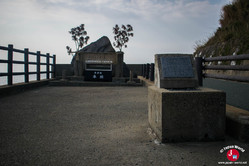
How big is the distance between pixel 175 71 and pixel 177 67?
0.09 meters

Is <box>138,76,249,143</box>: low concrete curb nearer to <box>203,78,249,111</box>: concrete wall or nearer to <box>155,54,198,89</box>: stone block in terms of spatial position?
<box>155,54,198,89</box>: stone block

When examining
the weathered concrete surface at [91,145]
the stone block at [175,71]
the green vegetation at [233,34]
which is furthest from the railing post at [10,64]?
the green vegetation at [233,34]

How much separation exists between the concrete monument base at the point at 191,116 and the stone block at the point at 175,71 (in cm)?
52

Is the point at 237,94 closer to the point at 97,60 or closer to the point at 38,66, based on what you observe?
the point at 38,66

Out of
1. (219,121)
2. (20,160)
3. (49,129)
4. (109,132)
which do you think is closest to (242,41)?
(219,121)

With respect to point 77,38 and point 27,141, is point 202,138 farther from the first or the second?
point 77,38

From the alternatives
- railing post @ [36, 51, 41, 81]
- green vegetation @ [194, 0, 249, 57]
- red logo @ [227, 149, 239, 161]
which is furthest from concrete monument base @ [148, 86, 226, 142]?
railing post @ [36, 51, 41, 81]

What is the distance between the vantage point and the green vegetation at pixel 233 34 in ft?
21.4

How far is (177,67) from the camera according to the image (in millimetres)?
3223

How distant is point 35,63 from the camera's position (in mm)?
10289

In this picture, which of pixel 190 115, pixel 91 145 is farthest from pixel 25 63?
pixel 190 115

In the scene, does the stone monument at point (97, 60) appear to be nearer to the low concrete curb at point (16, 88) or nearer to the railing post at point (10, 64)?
the low concrete curb at point (16, 88)

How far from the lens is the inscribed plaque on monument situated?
316 centimetres

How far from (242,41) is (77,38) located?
763 inches
